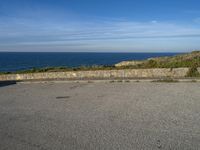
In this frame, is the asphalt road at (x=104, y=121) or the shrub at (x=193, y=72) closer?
the asphalt road at (x=104, y=121)

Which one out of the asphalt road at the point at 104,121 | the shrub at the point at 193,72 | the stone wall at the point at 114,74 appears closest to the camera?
the asphalt road at the point at 104,121

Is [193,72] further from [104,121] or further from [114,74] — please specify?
[104,121]

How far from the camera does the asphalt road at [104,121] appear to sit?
5742mm

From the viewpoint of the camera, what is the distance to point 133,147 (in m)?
5.43

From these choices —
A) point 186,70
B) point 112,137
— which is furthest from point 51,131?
point 186,70

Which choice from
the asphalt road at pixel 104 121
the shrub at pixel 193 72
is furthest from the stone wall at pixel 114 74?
the asphalt road at pixel 104 121

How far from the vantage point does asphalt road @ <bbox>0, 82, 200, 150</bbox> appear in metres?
5.74

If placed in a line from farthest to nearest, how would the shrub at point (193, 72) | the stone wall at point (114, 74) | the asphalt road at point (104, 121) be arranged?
the stone wall at point (114, 74), the shrub at point (193, 72), the asphalt road at point (104, 121)

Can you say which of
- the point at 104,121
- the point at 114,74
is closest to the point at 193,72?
the point at 114,74

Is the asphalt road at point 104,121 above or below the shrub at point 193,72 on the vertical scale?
below

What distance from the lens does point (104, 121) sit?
24.5 feet

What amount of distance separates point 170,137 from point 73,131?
2.25 metres

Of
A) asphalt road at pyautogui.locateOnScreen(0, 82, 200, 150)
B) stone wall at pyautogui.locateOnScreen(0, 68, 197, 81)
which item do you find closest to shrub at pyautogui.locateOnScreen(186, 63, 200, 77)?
stone wall at pyautogui.locateOnScreen(0, 68, 197, 81)

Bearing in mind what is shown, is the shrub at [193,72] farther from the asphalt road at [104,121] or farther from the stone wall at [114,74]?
the asphalt road at [104,121]
